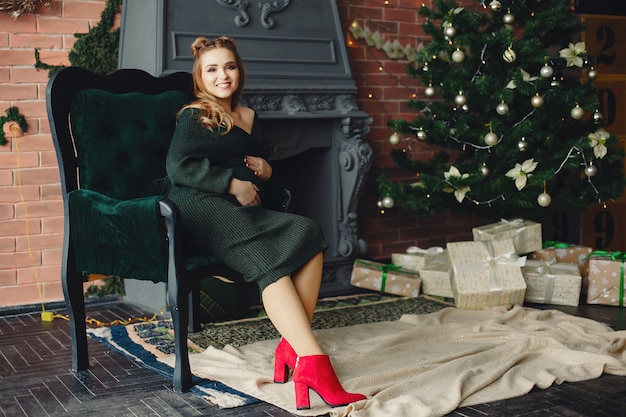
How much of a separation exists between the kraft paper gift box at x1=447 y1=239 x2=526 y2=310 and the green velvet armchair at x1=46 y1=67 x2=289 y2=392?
1157 mm

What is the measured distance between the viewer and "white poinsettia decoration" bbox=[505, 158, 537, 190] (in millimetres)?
4297

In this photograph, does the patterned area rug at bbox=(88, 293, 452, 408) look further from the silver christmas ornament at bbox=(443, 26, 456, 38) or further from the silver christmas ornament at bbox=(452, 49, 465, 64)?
the silver christmas ornament at bbox=(443, 26, 456, 38)

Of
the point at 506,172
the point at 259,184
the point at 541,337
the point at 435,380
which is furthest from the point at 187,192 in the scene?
the point at 506,172

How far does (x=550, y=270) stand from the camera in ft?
13.8

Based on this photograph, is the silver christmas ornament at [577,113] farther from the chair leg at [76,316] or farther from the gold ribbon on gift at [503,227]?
the chair leg at [76,316]

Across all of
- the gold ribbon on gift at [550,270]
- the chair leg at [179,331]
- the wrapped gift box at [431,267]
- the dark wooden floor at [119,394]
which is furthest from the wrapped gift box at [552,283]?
the chair leg at [179,331]

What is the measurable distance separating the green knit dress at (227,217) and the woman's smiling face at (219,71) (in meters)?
0.13

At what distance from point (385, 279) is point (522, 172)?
971 millimetres

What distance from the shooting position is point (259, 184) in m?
3.28

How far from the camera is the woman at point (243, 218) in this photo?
265 cm

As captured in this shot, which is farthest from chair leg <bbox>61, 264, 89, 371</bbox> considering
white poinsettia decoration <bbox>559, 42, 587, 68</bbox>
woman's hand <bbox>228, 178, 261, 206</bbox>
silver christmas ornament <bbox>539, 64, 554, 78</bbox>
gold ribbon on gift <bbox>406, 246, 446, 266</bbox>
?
white poinsettia decoration <bbox>559, 42, 587, 68</bbox>

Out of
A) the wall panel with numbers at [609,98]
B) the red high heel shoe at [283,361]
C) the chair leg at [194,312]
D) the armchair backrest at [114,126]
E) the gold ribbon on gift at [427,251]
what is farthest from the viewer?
the wall panel with numbers at [609,98]

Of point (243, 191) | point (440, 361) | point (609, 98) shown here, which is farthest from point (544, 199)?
point (243, 191)

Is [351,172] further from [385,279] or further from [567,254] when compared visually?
[567,254]
